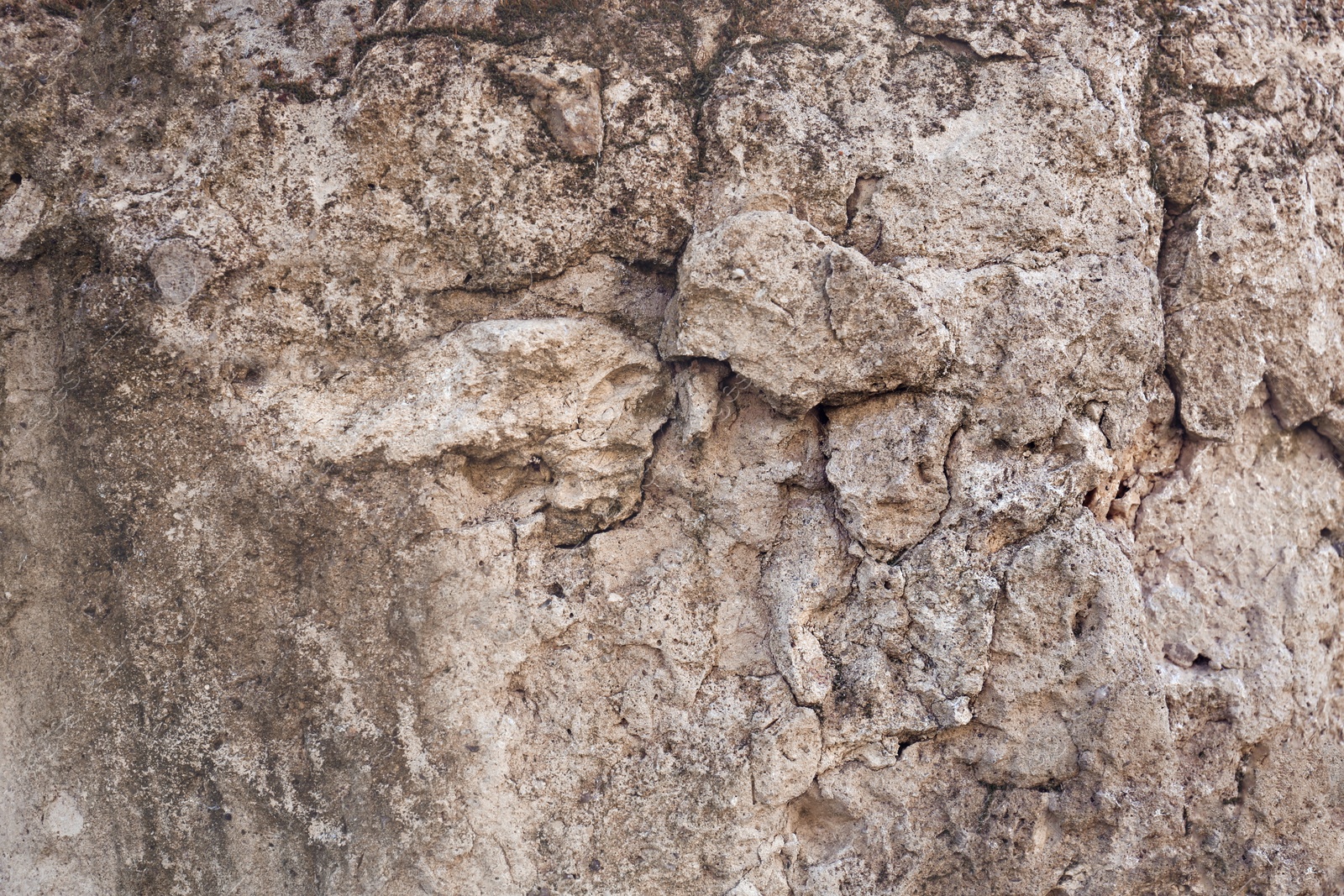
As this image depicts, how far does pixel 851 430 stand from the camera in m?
1.82

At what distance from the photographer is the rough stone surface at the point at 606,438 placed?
1.75 metres

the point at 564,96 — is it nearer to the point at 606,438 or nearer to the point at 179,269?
the point at 606,438

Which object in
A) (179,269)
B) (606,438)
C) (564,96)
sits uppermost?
(564,96)

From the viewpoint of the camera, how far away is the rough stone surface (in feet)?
5.74

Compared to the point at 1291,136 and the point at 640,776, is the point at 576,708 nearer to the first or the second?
the point at 640,776

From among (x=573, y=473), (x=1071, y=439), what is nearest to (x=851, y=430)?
(x=1071, y=439)

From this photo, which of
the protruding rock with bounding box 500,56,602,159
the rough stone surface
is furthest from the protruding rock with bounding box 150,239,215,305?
the protruding rock with bounding box 500,56,602,159

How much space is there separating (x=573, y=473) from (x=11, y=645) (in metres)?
1.15

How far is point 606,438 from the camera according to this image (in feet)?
6.07

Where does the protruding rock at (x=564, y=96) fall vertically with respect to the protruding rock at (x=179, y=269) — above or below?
above

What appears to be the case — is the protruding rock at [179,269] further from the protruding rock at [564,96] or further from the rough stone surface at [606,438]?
the protruding rock at [564,96]

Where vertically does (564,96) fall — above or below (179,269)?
above

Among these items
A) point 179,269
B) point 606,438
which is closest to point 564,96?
point 606,438

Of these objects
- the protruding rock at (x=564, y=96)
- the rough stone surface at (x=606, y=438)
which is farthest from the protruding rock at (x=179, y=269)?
the protruding rock at (x=564, y=96)
